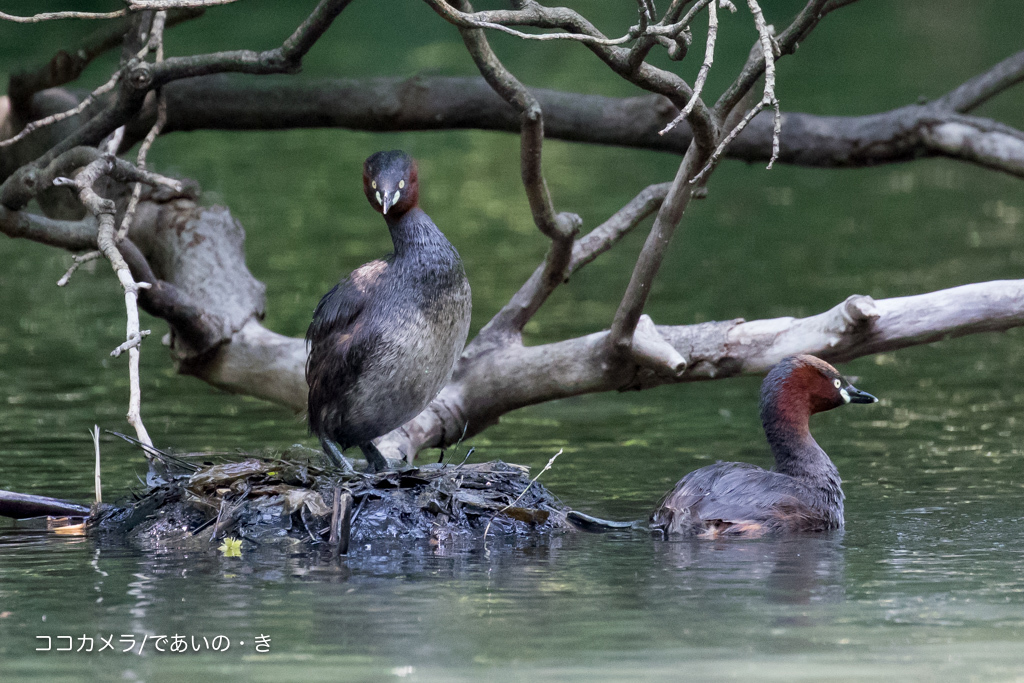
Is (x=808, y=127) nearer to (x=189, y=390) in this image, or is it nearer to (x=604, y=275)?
(x=189, y=390)

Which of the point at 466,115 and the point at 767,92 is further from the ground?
the point at 466,115

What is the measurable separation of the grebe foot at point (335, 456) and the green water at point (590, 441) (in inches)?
33.4

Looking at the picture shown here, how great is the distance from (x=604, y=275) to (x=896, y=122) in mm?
9481

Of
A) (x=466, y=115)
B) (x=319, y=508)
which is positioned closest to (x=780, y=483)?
(x=319, y=508)

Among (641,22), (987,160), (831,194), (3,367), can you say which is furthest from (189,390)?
(831,194)

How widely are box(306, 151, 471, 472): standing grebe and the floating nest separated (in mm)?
377

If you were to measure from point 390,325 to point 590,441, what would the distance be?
401 cm

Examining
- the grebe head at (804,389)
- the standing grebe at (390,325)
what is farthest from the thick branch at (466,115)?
the standing grebe at (390,325)

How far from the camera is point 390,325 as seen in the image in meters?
6.96

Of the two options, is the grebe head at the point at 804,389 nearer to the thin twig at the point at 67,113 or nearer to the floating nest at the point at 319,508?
the floating nest at the point at 319,508

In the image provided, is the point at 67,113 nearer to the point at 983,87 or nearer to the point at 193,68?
the point at 193,68

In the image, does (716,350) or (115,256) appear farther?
(716,350)

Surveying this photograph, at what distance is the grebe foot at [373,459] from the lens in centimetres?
737

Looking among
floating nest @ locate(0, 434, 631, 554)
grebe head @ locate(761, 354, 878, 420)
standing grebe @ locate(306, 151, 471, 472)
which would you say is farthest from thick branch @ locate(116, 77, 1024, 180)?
floating nest @ locate(0, 434, 631, 554)
